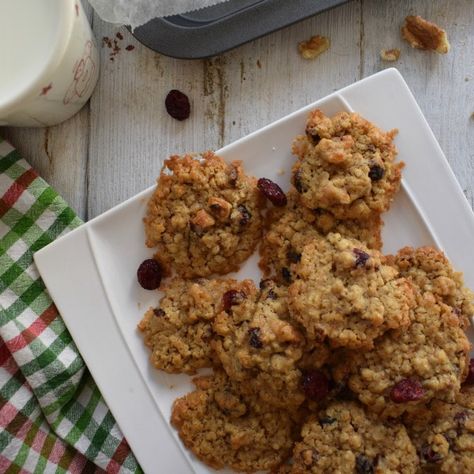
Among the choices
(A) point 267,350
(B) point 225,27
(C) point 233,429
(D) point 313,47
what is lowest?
(C) point 233,429

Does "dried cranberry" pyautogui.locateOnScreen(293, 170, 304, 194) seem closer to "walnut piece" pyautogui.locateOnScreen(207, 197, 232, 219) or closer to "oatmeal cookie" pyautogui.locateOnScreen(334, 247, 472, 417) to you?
"walnut piece" pyautogui.locateOnScreen(207, 197, 232, 219)

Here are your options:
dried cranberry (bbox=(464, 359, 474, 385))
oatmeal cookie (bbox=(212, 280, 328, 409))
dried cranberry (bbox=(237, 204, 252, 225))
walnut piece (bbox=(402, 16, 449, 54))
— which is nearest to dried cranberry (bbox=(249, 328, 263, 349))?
oatmeal cookie (bbox=(212, 280, 328, 409))

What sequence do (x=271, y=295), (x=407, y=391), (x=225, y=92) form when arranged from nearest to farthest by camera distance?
(x=407, y=391) → (x=271, y=295) → (x=225, y=92)

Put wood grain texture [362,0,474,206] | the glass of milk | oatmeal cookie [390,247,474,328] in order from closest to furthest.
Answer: the glass of milk, oatmeal cookie [390,247,474,328], wood grain texture [362,0,474,206]

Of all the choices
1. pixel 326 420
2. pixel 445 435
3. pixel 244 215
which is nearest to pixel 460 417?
pixel 445 435

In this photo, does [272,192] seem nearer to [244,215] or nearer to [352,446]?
[244,215]

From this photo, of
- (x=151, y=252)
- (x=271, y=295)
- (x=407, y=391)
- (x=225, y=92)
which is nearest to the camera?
(x=407, y=391)
